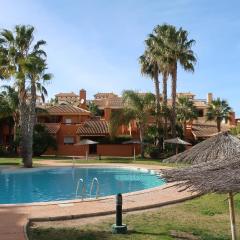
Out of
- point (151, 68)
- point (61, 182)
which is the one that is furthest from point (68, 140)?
point (61, 182)

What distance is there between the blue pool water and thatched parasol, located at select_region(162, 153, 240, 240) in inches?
382

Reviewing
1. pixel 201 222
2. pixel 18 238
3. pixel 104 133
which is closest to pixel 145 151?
pixel 104 133

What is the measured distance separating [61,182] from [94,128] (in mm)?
25729

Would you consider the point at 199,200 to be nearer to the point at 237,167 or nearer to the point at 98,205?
the point at 98,205

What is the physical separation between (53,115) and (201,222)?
1773 inches

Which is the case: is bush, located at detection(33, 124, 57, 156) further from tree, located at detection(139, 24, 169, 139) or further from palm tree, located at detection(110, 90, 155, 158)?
tree, located at detection(139, 24, 169, 139)

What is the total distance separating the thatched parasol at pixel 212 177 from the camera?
7.81 m

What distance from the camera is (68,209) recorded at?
14.8 metres

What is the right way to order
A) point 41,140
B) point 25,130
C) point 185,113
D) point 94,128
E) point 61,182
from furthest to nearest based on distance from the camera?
1. point 185,113
2. point 94,128
3. point 41,140
4. point 25,130
5. point 61,182

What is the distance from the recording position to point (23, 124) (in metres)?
32.5

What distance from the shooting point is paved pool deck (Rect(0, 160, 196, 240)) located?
12.0m

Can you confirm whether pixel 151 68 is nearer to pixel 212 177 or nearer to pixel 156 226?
pixel 156 226

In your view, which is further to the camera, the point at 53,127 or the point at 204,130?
the point at 204,130

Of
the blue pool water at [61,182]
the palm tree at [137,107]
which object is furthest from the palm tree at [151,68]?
the blue pool water at [61,182]
